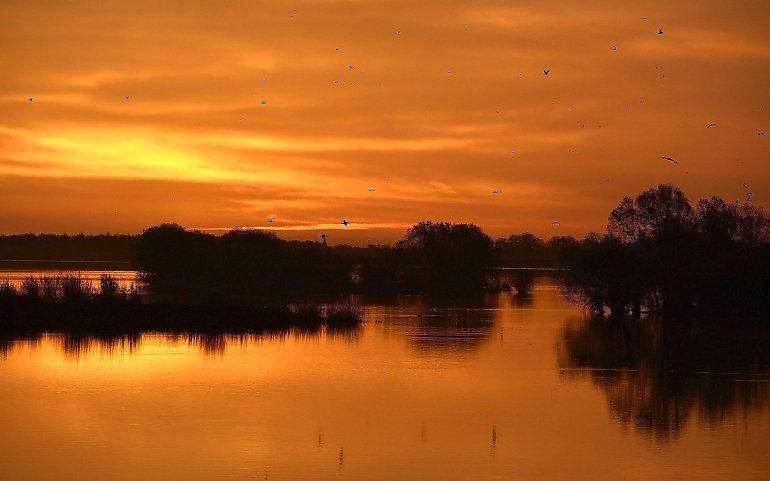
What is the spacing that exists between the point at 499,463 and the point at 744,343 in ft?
77.1

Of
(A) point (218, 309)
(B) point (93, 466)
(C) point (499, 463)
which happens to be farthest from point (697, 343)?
(B) point (93, 466)

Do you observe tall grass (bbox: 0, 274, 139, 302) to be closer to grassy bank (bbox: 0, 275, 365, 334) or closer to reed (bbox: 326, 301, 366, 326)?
grassy bank (bbox: 0, 275, 365, 334)

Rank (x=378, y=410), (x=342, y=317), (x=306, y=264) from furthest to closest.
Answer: (x=306, y=264) → (x=342, y=317) → (x=378, y=410)

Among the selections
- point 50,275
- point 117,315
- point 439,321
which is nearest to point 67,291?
point 117,315

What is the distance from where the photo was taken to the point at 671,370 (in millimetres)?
27203

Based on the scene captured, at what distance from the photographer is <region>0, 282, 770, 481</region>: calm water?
14.8 meters

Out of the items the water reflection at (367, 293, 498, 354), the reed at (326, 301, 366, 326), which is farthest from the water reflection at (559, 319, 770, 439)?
the reed at (326, 301, 366, 326)

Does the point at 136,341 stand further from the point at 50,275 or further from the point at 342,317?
the point at 50,275

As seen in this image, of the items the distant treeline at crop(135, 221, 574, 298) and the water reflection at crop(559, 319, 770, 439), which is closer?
the water reflection at crop(559, 319, 770, 439)

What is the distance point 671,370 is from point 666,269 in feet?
87.3

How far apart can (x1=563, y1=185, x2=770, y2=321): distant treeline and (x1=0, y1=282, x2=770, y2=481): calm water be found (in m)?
18.0

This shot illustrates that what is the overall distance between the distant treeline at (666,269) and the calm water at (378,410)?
59.1 ft

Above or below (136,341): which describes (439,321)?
above

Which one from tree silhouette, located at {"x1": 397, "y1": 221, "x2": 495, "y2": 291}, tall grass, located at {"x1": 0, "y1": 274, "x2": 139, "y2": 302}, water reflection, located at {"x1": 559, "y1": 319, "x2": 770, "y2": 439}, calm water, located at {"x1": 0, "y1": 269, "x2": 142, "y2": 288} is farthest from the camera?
tree silhouette, located at {"x1": 397, "y1": 221, "x2": 495, "y2": 291}
